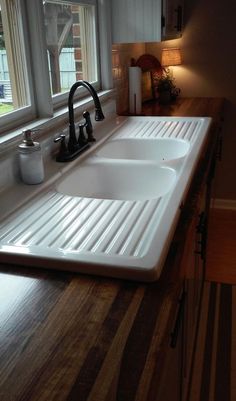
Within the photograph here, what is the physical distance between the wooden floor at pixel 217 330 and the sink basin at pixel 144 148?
92cm

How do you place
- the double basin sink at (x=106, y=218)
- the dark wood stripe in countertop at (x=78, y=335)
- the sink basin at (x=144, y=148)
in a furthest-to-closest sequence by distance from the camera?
1. the sink basin at (x=144, y=148)
2. the double basin sink at (x=106, y=218)
3. the dark wood stripe in countertop at (x=78, y=335)

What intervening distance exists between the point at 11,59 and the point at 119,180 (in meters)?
0.64

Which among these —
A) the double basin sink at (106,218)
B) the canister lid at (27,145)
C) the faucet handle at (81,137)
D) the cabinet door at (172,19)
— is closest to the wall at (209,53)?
the cabinet door at (172,19)

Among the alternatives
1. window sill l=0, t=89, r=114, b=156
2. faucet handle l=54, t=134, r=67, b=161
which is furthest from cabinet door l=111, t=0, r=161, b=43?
faucet handle l=54, t=134, r=67, b=161

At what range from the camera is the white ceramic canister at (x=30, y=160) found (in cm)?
138

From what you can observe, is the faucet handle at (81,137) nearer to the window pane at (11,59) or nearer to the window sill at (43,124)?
the window sill at (43,124)

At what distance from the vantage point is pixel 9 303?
812 millimetres

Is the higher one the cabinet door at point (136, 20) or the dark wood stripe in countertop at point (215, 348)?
the cabinet door at point (136, 20)

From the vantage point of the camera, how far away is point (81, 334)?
28.4 inches

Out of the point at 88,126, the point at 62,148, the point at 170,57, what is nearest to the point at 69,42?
the point at 88,126

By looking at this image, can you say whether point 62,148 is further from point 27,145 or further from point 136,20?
point 136,20

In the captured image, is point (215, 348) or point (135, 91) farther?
point (135, 91)

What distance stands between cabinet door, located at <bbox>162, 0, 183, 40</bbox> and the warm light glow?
0.13m

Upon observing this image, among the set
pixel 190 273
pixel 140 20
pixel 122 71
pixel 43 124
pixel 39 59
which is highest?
pixel 140 20
